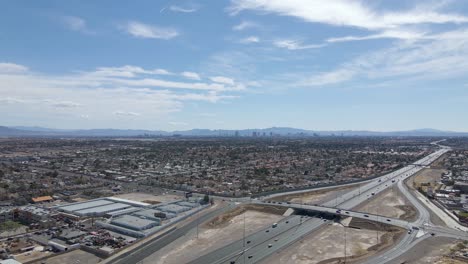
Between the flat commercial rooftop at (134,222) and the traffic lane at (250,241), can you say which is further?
the flat commercial rooftop at (134,222)

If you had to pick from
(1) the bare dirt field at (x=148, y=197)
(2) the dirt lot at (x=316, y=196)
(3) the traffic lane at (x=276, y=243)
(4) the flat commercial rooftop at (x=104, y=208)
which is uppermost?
(2) the dirt lot at (x=316, y=196)

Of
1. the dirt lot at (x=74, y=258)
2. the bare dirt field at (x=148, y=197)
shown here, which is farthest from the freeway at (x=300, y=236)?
the bare dirt field at (x=148, y=197)

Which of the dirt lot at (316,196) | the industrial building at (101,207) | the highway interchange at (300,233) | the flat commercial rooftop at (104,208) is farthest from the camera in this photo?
the dirt lot at (316,196)

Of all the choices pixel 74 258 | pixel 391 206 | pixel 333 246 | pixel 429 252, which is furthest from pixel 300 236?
pixel 74 258

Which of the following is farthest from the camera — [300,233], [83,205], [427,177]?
[427,177]

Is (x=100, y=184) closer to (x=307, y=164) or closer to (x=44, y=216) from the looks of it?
(x=44, y=216)

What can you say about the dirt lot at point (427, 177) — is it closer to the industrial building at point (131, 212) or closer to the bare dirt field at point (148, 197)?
the bare dirt field at point (148, 197)

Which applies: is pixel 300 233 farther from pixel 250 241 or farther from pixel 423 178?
pixel 423 178
